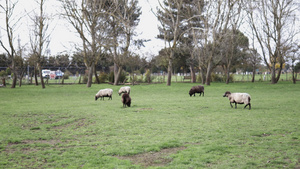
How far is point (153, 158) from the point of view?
767 cm

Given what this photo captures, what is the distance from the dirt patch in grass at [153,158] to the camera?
7.29 meters

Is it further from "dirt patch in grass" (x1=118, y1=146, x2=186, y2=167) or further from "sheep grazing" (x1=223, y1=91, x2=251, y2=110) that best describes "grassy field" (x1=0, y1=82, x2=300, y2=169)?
"sheep grazing" (x1=223, y1=91, x2=251, y2=110)

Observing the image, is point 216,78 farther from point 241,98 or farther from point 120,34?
point 241,98

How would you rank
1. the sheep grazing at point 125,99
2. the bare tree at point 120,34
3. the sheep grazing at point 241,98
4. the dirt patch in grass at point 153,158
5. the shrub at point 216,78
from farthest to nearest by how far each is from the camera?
the shrub at point 216,78 → the bare tree at point 120,34 → the sheep grazing at point 125,99 → the sheep grazing at point 241,98 → the dirt patch in grass at point 153,158

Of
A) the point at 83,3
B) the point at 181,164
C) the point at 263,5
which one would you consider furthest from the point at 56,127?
the point at 263,5

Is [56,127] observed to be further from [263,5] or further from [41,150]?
[263,5]

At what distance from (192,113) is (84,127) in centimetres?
559

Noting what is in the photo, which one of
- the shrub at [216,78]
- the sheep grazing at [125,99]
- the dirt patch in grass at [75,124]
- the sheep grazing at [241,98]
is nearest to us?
the dirt patch in grass at [75,124]

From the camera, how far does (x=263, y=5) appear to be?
45.5m

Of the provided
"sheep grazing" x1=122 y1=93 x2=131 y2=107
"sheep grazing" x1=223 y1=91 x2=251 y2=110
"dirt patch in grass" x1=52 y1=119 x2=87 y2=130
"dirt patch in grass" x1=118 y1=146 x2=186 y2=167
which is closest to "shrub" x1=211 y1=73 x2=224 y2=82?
"sheep grazing" x1=223 y1=91 x2=251 y2=110

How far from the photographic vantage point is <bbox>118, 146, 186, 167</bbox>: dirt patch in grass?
23.9 ft

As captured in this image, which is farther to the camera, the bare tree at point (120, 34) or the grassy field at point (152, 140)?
the bare tree at point (120, 34)

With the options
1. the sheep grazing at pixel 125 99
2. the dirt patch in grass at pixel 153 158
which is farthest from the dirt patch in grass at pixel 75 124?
the dirt patch in grass at pixel 153 158

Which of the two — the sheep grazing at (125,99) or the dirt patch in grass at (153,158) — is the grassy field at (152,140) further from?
the sheep grazing at (125,99)
